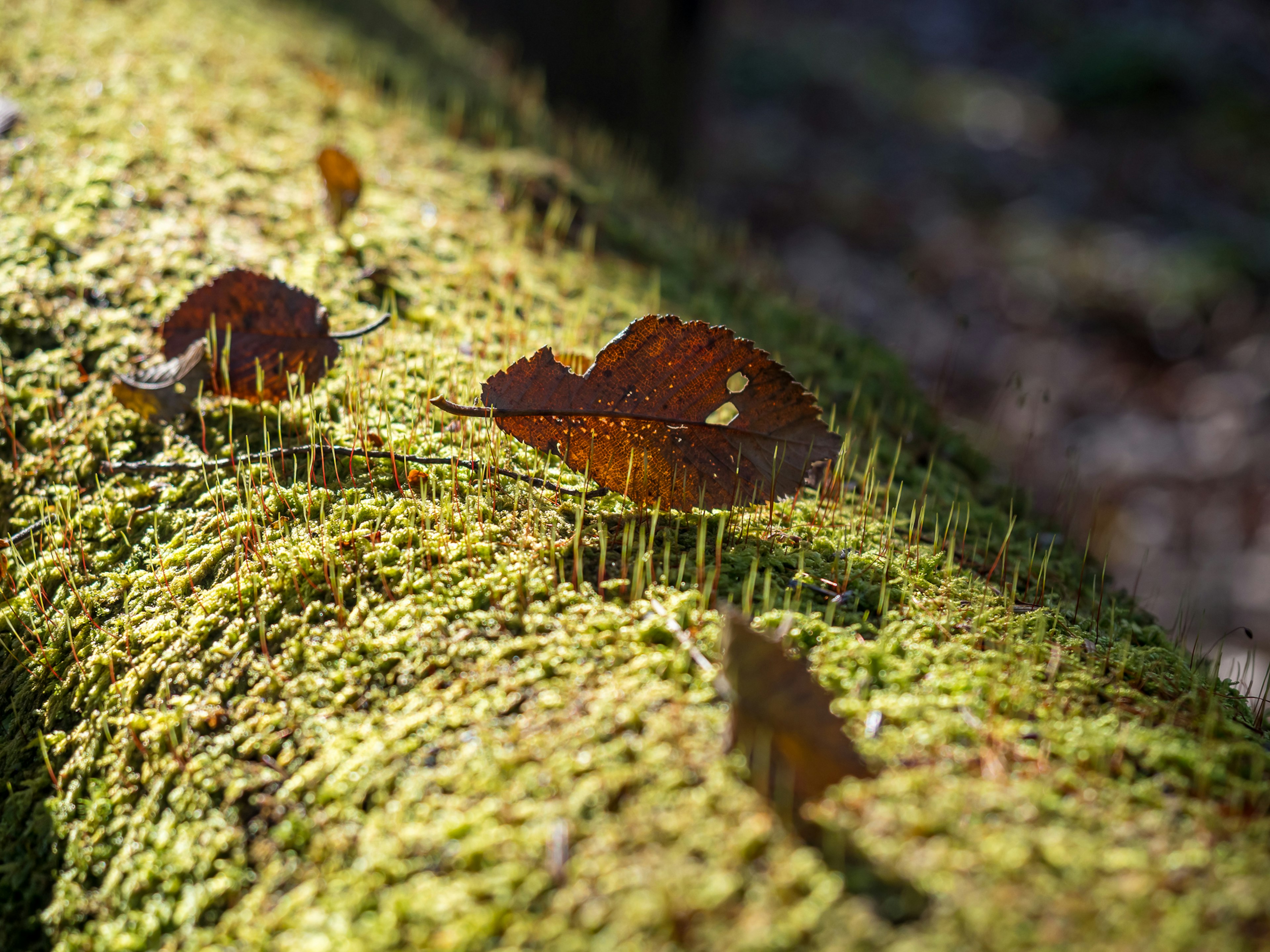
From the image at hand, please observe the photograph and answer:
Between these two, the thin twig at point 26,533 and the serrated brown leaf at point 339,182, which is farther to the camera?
the serrated brown leaf at point 339,182

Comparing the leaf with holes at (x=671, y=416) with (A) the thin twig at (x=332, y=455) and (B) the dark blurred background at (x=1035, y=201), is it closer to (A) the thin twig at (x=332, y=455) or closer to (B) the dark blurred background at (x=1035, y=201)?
(A) the thin twig at (x=332, y=455)

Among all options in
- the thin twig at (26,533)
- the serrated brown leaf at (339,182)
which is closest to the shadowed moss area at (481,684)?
the thin twig at (26,533)

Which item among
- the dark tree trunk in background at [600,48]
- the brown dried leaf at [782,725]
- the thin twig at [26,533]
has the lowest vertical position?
the thin twig at [26,533]


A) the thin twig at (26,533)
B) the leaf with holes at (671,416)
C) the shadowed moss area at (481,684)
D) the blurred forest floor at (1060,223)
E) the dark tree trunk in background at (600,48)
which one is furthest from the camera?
the dark tree trunk in background at (600,48)

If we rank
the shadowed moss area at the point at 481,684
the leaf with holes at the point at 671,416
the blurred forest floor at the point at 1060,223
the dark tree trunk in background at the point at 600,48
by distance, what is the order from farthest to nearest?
the dark tree trunk in background at the point at 600,48
the blurred forest floor at the point at 1060,223
the leaf with holes at the point at 671,416
the shadowed moss area at the point at 481,684

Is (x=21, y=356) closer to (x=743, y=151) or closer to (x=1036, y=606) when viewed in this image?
(x=1036, y=606)
